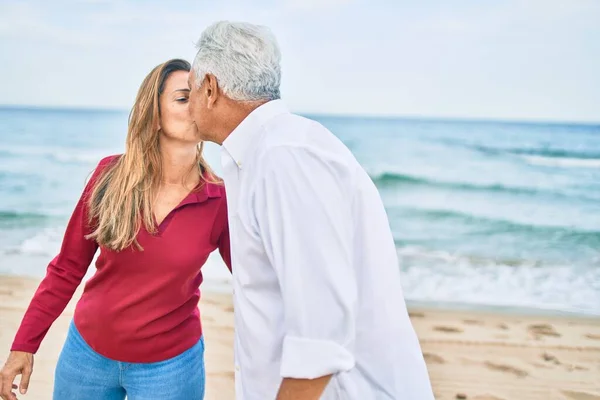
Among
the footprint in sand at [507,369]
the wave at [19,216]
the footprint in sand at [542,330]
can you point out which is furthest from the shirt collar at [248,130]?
the wave at [19,216]

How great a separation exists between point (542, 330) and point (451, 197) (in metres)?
8.96

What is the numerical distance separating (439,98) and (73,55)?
1244 cm

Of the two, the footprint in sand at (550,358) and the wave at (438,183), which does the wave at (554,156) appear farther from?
the footprint in sand at (550,358)

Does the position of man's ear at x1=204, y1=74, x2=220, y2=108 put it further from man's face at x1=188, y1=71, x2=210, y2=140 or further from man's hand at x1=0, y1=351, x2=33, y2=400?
man's hand at x1=0, y1=351, x2=33, y2=400

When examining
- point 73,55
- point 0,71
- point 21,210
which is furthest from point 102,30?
point 21,210

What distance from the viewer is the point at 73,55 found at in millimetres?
24266

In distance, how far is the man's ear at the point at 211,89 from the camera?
5.14ft

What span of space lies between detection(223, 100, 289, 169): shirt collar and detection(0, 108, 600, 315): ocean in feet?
21.5

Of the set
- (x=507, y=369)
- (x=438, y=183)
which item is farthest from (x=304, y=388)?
(x=438, y=183)

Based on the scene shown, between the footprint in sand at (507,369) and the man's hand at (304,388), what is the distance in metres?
4.24

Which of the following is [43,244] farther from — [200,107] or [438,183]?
[200,107]

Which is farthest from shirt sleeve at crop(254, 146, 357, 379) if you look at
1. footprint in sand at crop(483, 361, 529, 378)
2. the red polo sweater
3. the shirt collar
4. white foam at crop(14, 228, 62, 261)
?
white foam at crop(14, 228, 62, 261)

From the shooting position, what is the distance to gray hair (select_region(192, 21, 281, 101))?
152cm

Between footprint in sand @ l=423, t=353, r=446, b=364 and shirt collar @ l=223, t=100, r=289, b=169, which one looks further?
footprint in sand @ l=423, t=353, r=446, b=364
